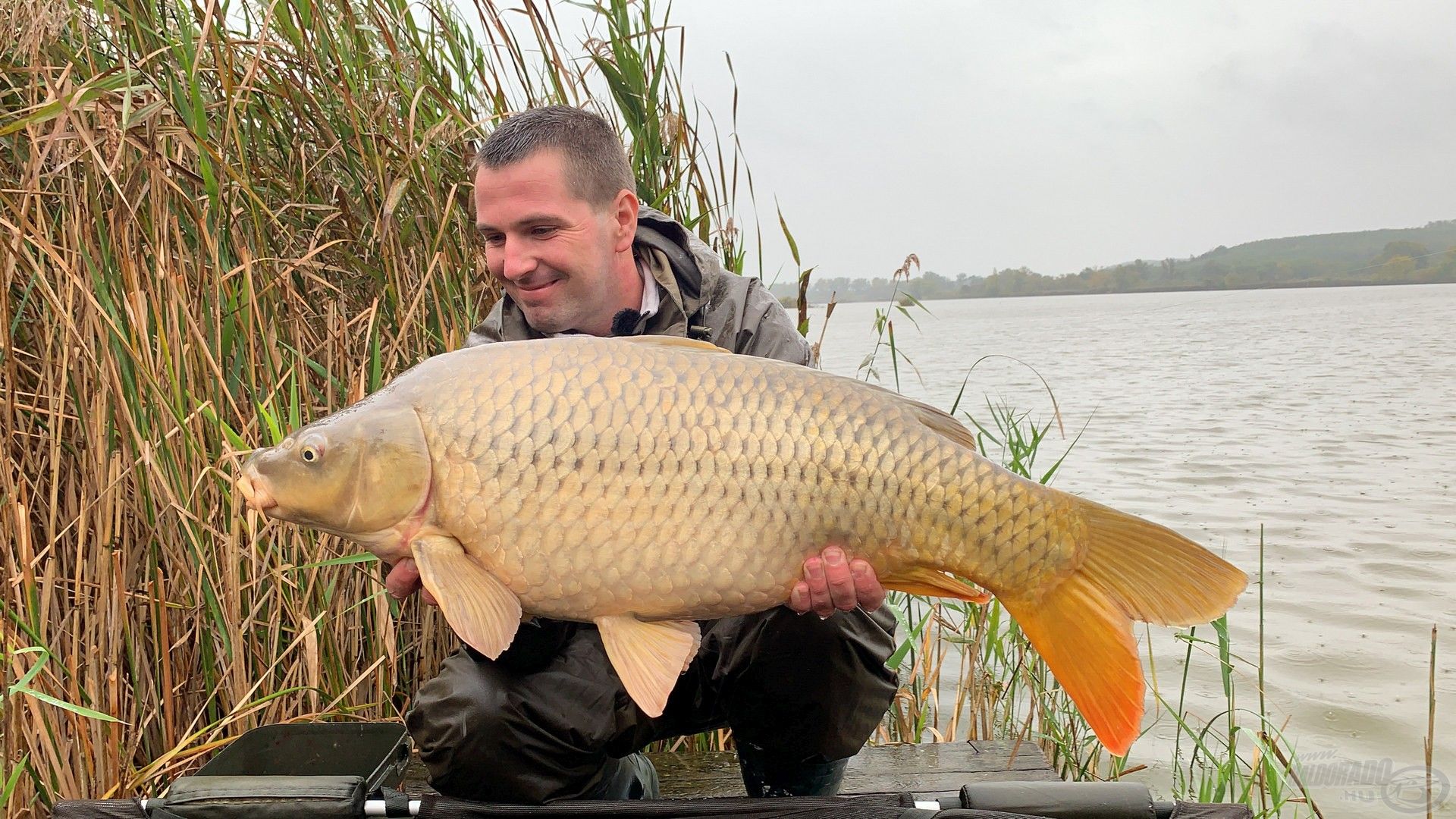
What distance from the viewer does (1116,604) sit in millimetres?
1336

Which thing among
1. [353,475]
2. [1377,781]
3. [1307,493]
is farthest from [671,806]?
[1307,493]

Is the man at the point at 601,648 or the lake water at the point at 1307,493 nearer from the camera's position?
the man at the point at 601,648

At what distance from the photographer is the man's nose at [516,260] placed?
179cm

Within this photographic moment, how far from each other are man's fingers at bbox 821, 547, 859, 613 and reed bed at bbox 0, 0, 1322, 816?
59cm

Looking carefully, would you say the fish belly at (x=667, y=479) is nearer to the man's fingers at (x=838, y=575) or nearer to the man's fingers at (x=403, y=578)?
the man's fingers at (x=838, y=575)

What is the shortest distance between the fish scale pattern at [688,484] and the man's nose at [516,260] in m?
0.47

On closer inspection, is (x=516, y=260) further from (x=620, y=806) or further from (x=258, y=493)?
(x=620, y=806)

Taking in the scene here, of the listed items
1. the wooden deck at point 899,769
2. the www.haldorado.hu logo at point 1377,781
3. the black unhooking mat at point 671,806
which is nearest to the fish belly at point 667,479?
the black unhooking mat at point 671,806

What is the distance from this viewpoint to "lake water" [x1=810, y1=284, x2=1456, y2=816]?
2928 mm

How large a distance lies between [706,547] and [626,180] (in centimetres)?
87

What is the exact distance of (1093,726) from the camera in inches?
52.0

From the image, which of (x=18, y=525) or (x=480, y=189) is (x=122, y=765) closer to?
(x=18, y=525)

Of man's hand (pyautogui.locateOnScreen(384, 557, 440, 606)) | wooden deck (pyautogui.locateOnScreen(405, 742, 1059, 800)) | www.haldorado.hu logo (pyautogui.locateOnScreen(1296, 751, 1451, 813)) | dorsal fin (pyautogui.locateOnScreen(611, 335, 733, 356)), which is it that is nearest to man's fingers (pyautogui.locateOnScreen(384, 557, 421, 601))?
man's hand (pyautogui.locateOnScreen(384, 557, 440, 606))

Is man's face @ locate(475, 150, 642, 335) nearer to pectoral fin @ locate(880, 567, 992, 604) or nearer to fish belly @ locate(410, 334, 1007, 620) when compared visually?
fish belly @ locate(410, 334, 1007, 620)
